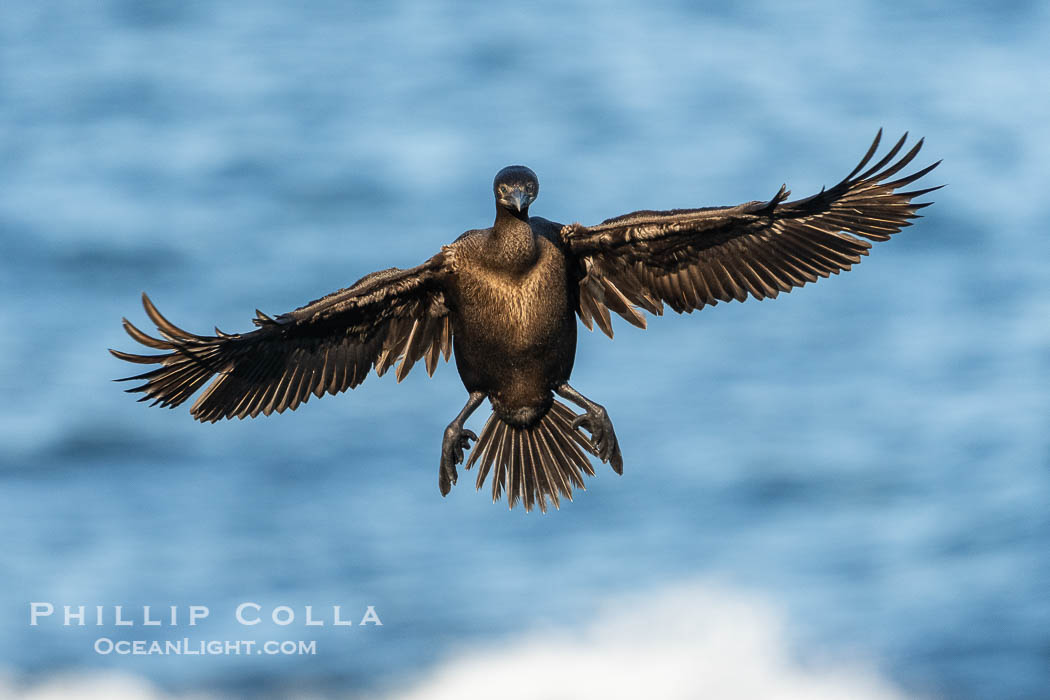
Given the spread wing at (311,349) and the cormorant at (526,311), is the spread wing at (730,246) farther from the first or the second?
the spread wing at (311,349)

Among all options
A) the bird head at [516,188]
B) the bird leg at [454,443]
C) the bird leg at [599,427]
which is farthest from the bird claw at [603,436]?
the bird head at [516,188]

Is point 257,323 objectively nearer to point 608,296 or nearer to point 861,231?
point 608,296

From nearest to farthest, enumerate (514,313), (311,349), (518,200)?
(518,200), (514,313), (311,349)

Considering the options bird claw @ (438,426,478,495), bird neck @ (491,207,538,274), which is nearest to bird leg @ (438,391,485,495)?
bird claw @ (438,426,478,495)

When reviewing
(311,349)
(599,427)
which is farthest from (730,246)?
(311,349)

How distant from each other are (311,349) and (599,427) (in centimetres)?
211

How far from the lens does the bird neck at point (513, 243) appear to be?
1361 cm

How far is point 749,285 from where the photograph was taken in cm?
1445

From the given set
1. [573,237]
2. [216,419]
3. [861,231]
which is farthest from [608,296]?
[216,419]

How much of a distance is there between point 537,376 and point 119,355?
8.94ft

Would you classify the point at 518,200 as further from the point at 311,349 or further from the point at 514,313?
the point at 311,349

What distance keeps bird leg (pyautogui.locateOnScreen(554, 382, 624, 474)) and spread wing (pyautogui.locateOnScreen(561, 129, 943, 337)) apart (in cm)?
63

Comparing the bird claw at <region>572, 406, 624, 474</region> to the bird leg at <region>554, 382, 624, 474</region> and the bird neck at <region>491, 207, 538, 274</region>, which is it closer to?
the bird leg at <region>554, 382, 624, 474</region>

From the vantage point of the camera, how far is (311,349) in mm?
14688
